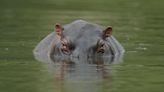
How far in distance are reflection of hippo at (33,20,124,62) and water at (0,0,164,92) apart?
34cm

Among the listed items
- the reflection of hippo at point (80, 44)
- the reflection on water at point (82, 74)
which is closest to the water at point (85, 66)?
the reflection on water at point (82, 74)

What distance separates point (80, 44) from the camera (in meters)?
17.1

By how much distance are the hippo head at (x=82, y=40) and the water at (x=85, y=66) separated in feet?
1.89

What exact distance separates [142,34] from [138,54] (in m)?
3.99

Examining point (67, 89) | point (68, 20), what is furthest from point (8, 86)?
point (68, 20)

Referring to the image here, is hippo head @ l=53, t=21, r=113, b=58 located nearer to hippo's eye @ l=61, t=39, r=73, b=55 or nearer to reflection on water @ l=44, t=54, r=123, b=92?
hippo's eye @ l=61, t=39, r=73, b=55

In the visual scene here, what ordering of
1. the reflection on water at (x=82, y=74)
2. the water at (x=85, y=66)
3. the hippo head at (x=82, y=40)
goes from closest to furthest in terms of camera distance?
the reflection on water at (x=82, y=74) → the water at (x=85, y=66) → the hippo head at (x=82, y=40)

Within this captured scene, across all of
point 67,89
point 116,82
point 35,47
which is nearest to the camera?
point 67,89

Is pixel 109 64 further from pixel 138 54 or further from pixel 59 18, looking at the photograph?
pixel 59 18

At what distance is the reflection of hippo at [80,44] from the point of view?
17094 mm

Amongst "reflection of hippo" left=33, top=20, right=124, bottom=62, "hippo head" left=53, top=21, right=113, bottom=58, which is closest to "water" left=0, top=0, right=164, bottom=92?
"reflection of hippo" left=33, top=20, right=124, bottom=62

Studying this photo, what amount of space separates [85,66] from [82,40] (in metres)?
1.40

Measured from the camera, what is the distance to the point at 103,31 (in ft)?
58.5

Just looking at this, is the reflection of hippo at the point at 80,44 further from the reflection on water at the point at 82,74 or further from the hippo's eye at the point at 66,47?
the reflection on water at the point at 82,74
